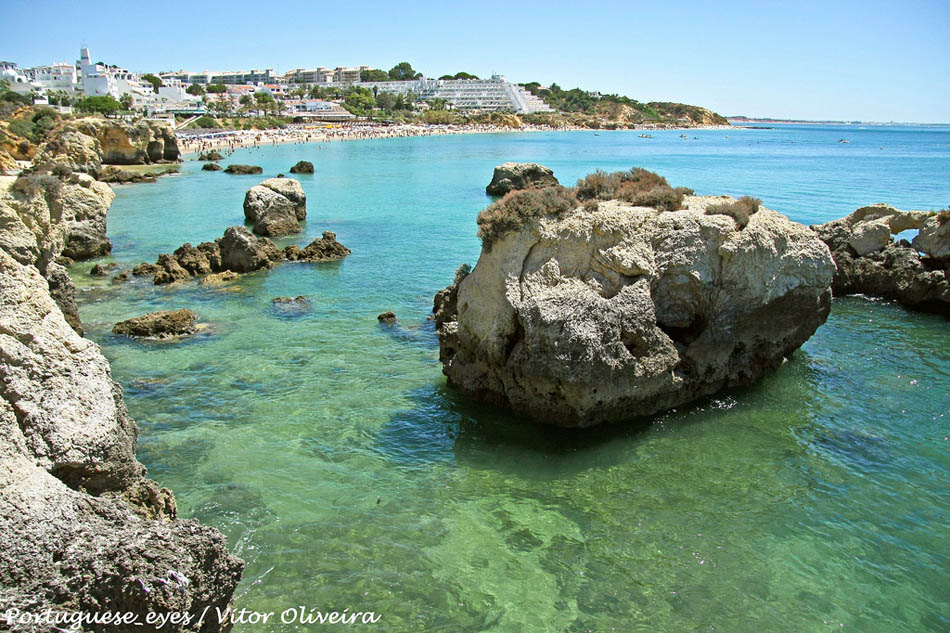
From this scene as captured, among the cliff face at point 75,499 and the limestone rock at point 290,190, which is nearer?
the cliff face at point 75,499

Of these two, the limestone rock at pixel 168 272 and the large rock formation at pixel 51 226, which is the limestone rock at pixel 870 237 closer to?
the limestone rock at pixel 168 272

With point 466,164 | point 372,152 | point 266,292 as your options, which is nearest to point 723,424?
point 266,292

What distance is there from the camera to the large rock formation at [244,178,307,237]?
36.8m

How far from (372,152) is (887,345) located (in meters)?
102

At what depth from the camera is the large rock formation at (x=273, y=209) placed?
121ft

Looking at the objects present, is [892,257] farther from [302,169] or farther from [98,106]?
[98,106]

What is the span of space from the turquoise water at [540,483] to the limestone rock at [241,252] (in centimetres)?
546

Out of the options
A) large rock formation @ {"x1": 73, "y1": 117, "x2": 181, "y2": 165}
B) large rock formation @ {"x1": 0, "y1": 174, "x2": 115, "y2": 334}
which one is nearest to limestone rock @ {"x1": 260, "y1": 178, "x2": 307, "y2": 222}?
large rock formation @ {"x1": 0, "y1": 174, "x2": 115, "y2": 334}

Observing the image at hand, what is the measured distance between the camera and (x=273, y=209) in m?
37.0

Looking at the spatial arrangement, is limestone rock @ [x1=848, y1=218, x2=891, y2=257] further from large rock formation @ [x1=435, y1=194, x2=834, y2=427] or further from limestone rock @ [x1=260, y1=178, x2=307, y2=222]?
limestone rock @ [x1=260, y1=178, x2=307, y2=222]

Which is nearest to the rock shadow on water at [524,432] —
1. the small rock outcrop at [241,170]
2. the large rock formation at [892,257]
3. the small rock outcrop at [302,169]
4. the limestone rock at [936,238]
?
the large rock formation at [892,257]

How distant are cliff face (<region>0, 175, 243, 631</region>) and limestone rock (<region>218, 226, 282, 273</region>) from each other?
18.7m

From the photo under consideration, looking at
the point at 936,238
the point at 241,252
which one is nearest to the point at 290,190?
the point at 241,252

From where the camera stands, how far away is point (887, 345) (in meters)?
19.5
